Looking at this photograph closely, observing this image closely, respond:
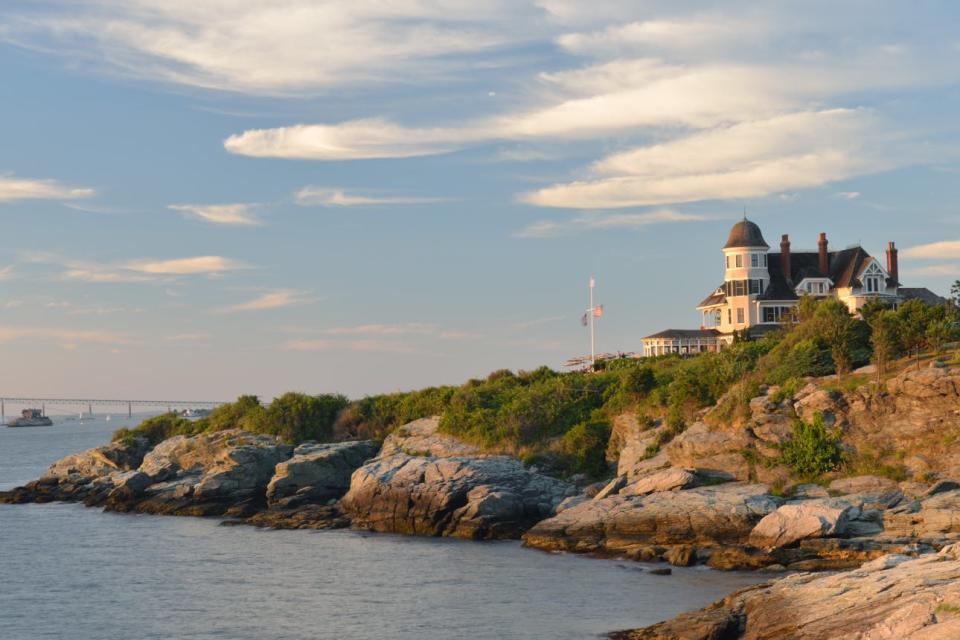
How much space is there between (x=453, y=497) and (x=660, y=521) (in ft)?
37.4

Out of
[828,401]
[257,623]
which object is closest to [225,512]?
[257,623]

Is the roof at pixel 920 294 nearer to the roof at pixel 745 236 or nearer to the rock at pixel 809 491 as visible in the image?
the roof at pixel 745 236

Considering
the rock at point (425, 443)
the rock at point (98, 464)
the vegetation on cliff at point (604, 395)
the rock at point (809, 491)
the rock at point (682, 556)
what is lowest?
the rock at point (682, 556)

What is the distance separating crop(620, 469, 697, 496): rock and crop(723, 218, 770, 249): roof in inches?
1452

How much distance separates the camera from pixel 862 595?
2670 cm

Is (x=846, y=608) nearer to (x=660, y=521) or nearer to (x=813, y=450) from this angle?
(x=660, y=521)

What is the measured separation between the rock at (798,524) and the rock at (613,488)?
891 cm

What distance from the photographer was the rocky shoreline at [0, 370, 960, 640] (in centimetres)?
2830

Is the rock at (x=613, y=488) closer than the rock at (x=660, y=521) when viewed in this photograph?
No

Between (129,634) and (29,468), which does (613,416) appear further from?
(29,468)

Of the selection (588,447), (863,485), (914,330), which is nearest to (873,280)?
(914,330)

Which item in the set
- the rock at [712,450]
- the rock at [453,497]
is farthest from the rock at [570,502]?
the rock at [712,450]

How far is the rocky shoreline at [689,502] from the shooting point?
92.8 ft

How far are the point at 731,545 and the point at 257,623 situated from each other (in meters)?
18.2
